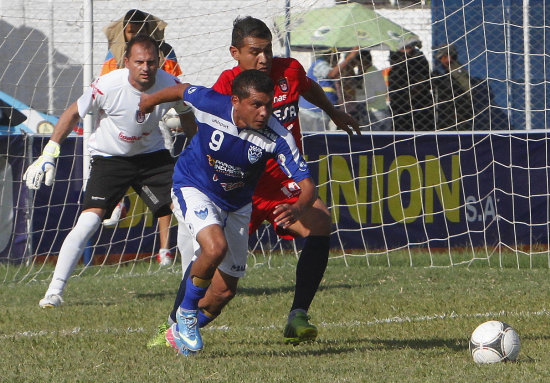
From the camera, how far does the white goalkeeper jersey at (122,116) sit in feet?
24.8

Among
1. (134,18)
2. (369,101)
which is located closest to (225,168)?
(134,18)

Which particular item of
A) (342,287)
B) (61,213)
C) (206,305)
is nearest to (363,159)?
(342,287)

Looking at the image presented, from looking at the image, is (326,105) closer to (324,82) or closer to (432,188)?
(432,188)


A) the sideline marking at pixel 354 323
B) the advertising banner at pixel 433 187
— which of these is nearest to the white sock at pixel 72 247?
the sideline marking at pixel 354 323

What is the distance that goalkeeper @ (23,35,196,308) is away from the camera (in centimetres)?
756

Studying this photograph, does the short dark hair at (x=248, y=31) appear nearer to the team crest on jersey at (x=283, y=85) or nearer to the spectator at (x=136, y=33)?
the team crest on jersey at (x=283, y=85)

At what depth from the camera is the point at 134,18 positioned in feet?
31.6

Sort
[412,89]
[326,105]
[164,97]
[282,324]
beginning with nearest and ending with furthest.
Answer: [164,97] → [326,105] → [282,324] → [412,89]

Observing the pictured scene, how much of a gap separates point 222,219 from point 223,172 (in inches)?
11.1

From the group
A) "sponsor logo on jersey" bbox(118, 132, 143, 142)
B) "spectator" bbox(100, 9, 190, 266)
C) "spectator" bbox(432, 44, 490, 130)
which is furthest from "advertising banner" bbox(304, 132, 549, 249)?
"sponsor logo on jersey" bbox(118, 132, 143, 142)

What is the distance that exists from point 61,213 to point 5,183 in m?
0.63

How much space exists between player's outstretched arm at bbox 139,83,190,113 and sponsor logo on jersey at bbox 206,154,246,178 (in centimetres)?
43

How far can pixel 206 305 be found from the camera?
18.6 feet

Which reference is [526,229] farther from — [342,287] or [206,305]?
[206,305]
